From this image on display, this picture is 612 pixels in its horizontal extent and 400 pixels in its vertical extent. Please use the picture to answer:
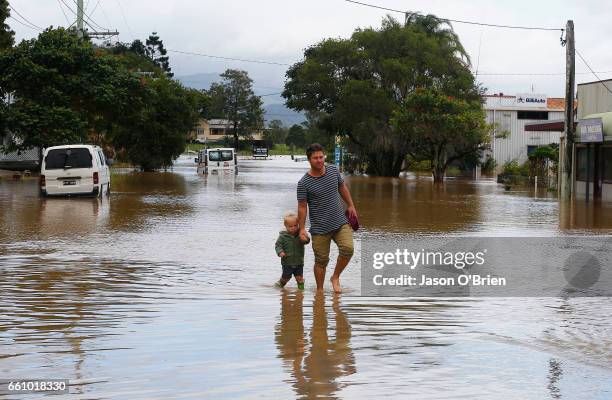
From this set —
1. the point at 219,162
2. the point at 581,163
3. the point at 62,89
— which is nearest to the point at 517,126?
the point at 219,162

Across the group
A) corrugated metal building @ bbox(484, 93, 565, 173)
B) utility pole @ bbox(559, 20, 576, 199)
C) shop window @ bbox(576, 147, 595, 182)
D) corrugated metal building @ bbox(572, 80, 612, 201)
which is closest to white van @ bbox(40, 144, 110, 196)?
utility pole @ bbox(559, 20, 576, 199)

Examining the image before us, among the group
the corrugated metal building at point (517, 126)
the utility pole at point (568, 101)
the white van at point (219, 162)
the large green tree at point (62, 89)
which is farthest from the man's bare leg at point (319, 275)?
the corrugated metal building at point (517, 126)

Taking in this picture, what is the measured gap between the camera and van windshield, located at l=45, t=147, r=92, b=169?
29.7 m

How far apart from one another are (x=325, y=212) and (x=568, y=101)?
2563 cm

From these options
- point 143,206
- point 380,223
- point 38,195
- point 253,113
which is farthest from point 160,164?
point 253,113

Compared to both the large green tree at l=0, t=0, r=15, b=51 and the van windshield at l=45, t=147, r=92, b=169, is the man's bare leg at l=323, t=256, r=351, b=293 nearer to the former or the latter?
the van windshield at l=45, t=147, r=92, b=169

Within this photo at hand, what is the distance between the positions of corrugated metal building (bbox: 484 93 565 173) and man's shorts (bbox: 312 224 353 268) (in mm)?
68827

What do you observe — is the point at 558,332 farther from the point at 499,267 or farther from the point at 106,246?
the point at 106,246

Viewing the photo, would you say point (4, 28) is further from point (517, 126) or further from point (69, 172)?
Result: point (517, 126)

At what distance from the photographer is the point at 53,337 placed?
783cm

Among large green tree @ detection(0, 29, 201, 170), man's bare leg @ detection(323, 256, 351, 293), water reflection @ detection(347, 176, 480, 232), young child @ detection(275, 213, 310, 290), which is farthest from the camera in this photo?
large green tree @ detection(0, 29, 201, 170)

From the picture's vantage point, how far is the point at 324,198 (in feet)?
34.5

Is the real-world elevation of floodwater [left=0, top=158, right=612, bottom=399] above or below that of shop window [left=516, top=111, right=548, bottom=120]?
below

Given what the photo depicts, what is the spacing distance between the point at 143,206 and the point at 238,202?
3.48m
